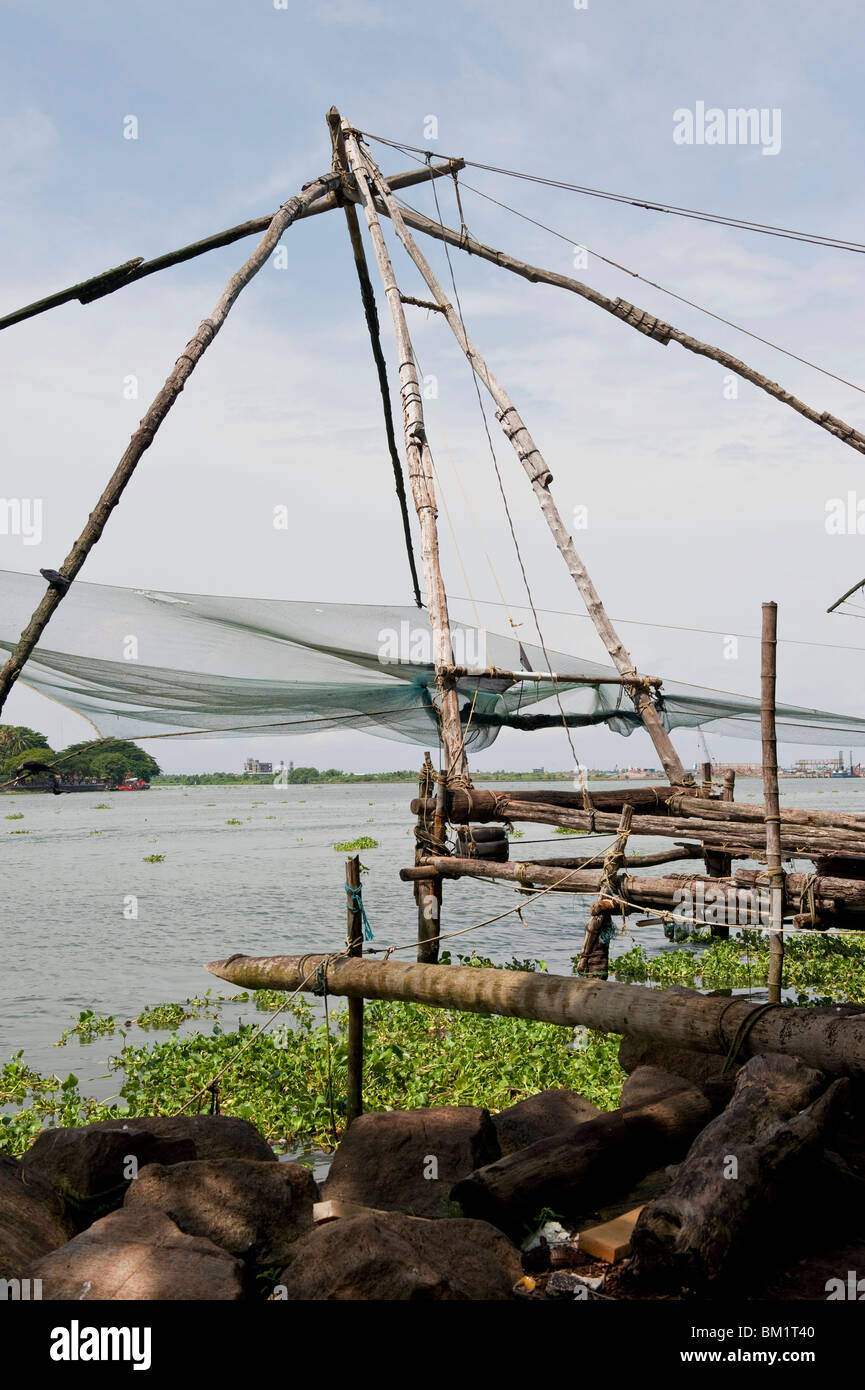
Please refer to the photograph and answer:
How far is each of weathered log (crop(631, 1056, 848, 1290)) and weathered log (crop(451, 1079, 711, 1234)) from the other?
0.59 m

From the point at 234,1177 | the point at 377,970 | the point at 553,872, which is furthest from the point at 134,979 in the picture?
the point at 234,1177

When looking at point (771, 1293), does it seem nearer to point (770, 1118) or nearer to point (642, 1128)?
point (770, 1118)

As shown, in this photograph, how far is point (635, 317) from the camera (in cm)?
995

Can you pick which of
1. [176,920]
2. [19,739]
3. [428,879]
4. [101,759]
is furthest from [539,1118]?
[19,739]

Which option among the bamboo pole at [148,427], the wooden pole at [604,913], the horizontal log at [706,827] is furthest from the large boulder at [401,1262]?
the horizontal log at [706,827]

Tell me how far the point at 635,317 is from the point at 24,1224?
9135 millimetres

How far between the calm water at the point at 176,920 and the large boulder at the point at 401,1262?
4.06m

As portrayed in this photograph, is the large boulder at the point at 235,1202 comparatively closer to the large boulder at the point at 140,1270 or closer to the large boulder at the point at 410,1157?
the large boulder at the point at 140,1270

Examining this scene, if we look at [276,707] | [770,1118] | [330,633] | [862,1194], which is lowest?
[862,1194]

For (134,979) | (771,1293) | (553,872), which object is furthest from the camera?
(134,979)

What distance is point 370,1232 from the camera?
3.30 metres

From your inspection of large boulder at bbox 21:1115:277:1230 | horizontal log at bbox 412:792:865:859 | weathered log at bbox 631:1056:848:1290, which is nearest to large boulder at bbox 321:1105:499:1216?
large boulder at bbox 21:1115:277:1230

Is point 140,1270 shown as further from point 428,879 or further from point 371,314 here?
point 371,314

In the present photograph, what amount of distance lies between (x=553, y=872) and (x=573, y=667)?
108 inches
